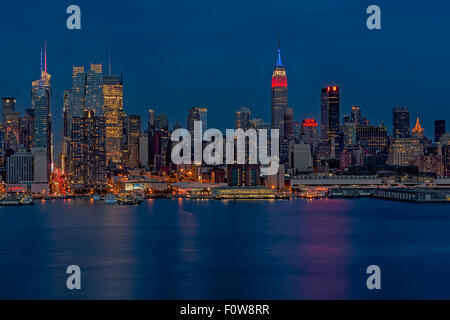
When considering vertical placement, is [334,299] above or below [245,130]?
below

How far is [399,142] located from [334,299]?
128481mm

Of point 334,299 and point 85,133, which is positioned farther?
point 85,133

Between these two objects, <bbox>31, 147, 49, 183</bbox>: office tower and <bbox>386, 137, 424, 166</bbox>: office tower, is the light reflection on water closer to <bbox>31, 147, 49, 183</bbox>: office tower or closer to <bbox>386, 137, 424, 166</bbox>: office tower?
<bbox>31, 147, 49, 183</bbox>: office tower

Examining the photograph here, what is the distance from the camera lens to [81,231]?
4700 cm

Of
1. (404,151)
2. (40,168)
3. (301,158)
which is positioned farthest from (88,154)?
(404,151)

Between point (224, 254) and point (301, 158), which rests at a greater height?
point (301, 158)

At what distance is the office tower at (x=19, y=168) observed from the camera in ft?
381

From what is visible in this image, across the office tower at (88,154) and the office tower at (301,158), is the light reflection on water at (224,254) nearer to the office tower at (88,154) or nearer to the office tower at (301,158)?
the office tower at (88,154)

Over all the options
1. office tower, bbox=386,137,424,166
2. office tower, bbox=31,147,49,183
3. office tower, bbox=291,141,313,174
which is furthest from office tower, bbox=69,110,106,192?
office tower, bbox=386,137,424,166

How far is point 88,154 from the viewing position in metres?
111

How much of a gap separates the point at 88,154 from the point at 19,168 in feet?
41.1

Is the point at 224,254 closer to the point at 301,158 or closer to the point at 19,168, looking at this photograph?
the point at 19,168
